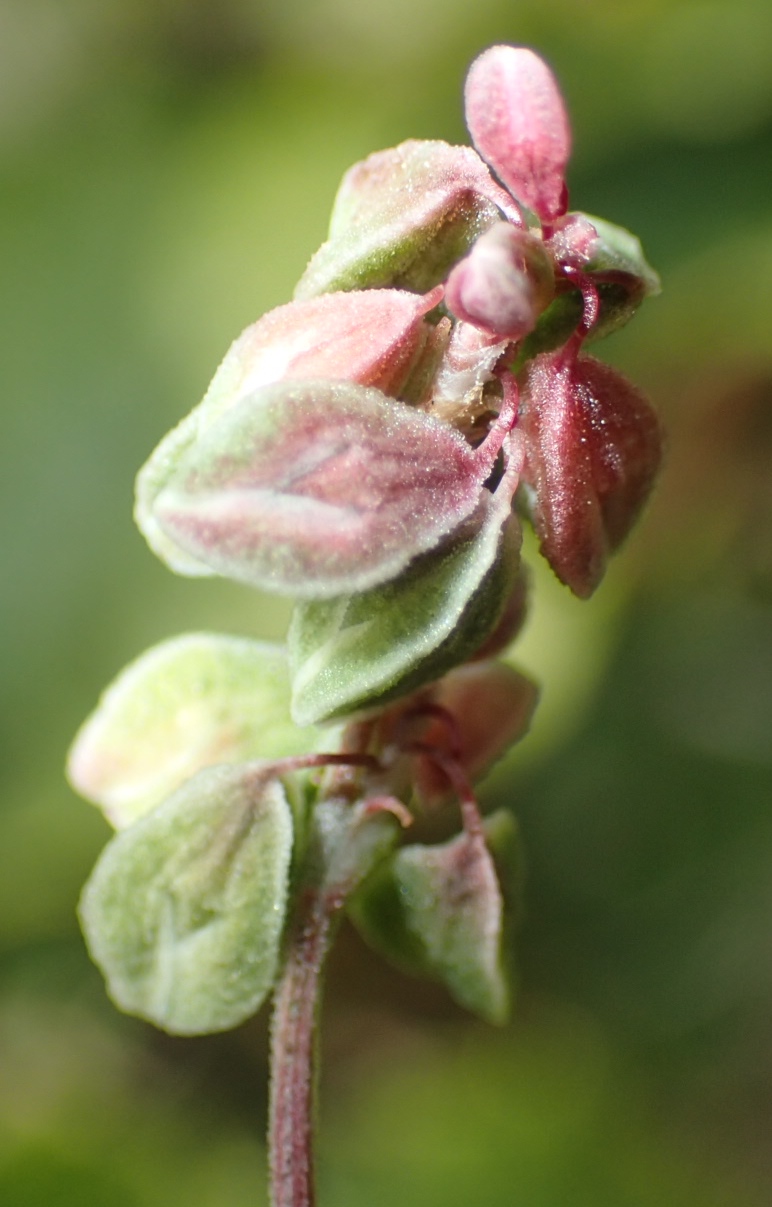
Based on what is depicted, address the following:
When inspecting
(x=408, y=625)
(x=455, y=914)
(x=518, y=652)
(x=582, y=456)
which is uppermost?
(x=582, y=456)

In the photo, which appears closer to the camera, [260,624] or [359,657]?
[359,657]

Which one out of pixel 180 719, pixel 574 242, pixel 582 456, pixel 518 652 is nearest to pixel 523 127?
pixel 574 242

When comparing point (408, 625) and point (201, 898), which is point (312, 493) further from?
point (201, 898)

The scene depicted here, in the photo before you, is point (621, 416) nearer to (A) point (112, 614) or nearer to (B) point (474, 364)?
(B) point (474, 364)

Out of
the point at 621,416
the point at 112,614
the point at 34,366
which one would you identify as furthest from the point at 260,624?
the point at 621,416

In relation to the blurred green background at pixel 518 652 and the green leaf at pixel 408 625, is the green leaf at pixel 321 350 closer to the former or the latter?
the green leaf at pixel 408 625

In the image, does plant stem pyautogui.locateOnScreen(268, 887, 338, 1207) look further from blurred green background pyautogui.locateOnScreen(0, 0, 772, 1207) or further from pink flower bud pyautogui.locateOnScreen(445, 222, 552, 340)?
blurred green background pyautogui.locateOnScreen(0, 0, 772, 1207)

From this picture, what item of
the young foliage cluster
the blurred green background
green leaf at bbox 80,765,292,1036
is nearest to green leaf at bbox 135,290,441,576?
the young foliage cluster
